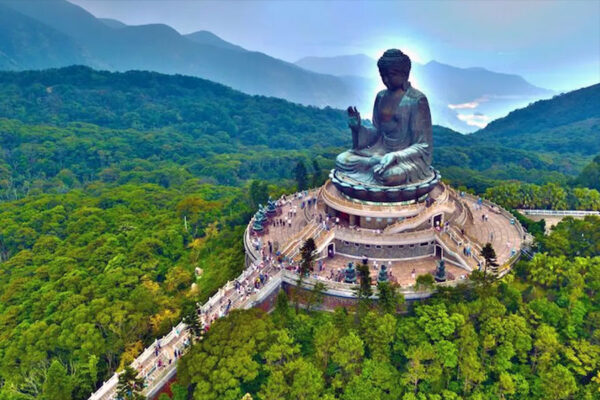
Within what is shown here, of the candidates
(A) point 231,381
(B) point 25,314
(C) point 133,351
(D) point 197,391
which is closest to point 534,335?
(A) point 231,381

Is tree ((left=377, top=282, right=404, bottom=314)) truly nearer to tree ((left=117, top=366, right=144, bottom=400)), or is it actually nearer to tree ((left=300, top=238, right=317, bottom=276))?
tree ((left=300, top=238, right=317, bottom=276))

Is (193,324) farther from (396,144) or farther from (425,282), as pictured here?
(396,144)

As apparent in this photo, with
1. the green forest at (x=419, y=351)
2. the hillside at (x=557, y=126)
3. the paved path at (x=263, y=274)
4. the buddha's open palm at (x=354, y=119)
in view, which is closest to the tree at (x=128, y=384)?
the paved path at (x=263, y=274)

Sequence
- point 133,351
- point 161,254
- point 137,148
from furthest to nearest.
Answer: point 137,148, point 161,254, point 133,351

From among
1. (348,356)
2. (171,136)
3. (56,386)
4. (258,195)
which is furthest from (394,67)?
(171,136)

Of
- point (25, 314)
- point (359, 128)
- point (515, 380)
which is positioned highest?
point (359, 128)

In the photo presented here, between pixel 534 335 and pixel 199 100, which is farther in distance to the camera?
pixel 199 100

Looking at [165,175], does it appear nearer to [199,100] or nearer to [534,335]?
[534,335]

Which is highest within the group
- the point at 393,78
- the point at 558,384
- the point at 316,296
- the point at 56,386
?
the point at 393,78
